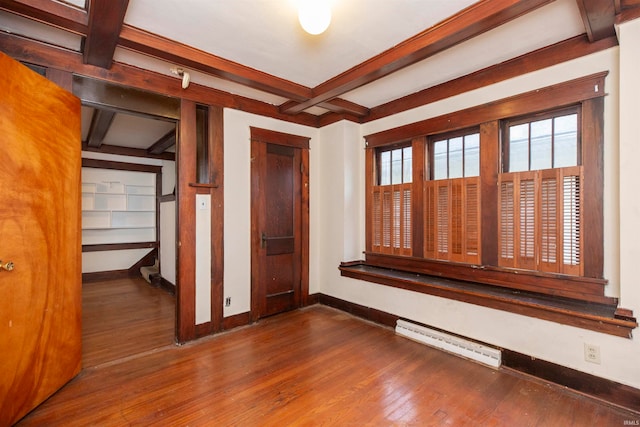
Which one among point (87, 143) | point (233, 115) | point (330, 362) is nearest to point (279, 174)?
point (233, 115)

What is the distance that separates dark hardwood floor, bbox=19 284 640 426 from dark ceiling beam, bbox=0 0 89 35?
2436 millimetres

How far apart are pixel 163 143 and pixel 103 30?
3408 mm

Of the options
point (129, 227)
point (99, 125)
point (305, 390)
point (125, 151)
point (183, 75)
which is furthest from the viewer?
point (129, 227)

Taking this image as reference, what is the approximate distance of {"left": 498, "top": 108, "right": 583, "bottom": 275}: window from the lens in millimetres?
2297

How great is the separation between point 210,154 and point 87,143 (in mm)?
3409

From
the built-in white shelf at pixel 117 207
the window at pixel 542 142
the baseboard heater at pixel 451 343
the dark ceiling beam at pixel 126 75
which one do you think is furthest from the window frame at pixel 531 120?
the built-in white shelf at pixel 117 207

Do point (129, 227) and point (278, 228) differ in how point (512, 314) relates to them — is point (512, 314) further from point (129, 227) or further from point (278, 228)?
point (129, 227)

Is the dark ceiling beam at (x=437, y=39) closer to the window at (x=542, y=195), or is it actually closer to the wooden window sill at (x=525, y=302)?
the window at (x=542, y=195)

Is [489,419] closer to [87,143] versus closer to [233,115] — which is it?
[233,115]

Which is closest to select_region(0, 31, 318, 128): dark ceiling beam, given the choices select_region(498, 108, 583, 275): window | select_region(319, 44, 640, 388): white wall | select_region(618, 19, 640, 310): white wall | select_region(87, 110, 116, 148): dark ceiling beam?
select_region(87, 110, 116, 148): dark ceiling beam

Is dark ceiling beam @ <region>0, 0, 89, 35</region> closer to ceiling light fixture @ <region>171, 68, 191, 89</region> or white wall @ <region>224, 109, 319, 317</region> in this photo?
ceiling light fixture @ <region>171, 68, 191, 89</region>

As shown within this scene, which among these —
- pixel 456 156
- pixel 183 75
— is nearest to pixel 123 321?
pixel 183 75

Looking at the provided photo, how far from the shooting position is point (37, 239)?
1956mm

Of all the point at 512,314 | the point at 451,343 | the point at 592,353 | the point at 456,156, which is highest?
the point at 456,156
